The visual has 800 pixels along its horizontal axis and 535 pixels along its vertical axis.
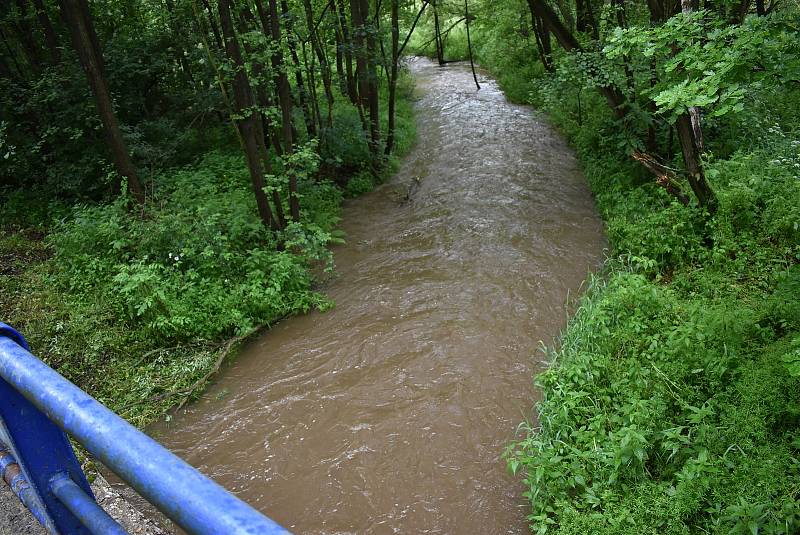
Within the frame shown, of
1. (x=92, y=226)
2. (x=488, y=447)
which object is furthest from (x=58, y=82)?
(x=488, y=447)

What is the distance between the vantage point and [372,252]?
31.2 feet

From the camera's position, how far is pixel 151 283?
710 cm

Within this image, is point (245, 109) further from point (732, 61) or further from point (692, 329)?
point (692, 329)

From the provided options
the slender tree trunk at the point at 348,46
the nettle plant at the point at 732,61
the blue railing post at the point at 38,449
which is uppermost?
the slender tree trunk at the point at 348,46

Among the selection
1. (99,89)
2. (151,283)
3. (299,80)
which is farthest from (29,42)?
(151,283)

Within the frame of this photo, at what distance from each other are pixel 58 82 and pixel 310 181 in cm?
514

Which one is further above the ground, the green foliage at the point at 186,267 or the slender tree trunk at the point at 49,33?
the slender tree trunk at the point at 49,33

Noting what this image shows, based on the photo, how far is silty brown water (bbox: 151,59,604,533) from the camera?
4773 millimetres

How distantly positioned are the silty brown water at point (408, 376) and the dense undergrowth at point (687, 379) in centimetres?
52

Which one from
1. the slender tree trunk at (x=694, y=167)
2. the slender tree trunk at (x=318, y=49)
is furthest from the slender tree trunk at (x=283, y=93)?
the slender tree trunk at (x=694, y=167)

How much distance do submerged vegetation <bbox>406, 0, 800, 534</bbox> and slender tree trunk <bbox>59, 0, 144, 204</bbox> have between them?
7456 millimetres

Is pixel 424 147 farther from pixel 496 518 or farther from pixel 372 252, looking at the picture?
pixel 496 518

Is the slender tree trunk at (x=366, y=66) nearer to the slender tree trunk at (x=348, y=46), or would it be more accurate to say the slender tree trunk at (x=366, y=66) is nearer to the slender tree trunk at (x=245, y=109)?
the slender tree trunk at (x=348, y=46)

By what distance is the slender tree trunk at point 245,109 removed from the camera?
733 centimetres
